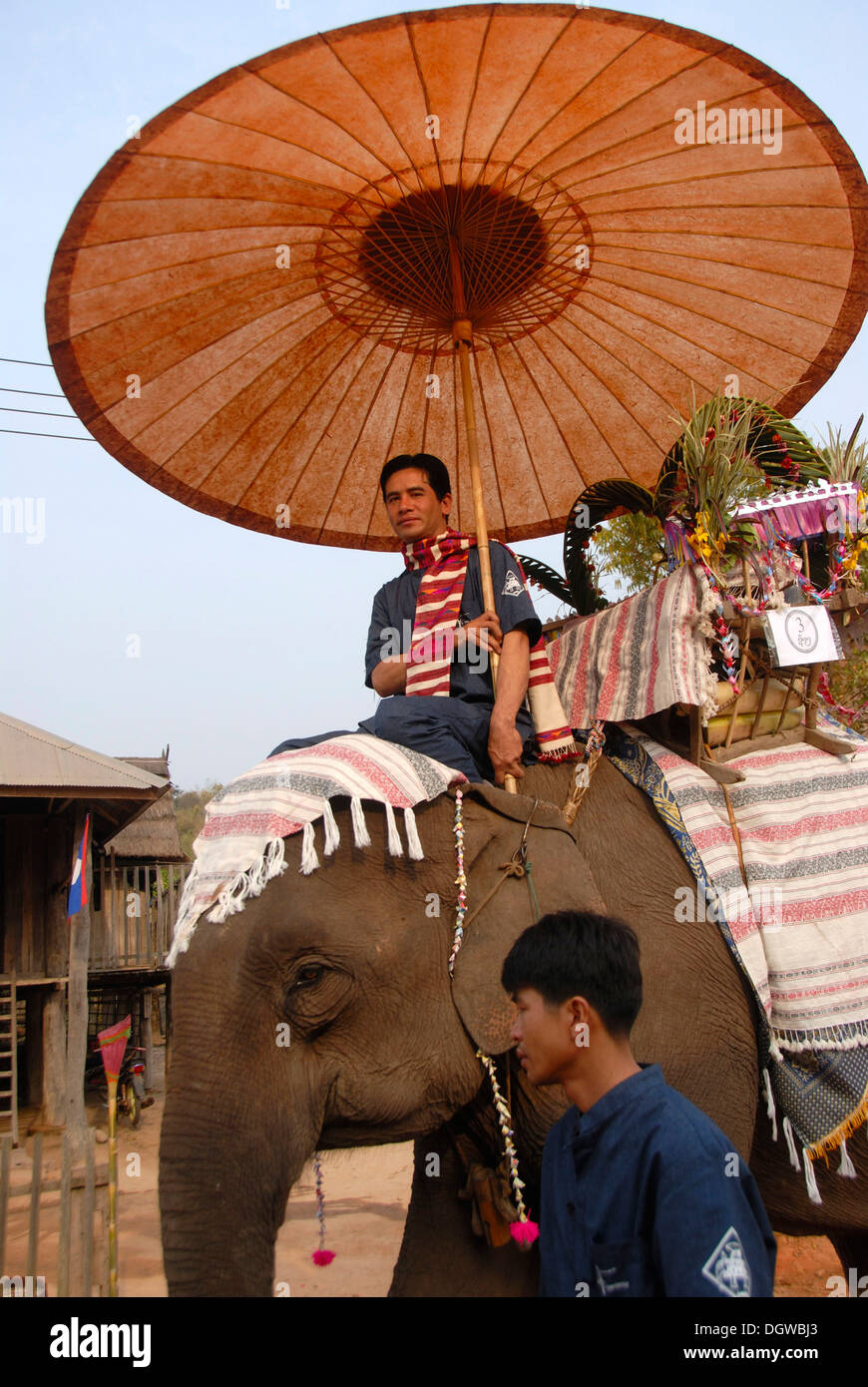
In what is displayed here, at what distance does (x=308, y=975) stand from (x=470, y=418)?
7.57 ft

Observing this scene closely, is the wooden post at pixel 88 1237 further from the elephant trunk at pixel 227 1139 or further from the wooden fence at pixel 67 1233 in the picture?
the elephant trunk at pixel 227 1139

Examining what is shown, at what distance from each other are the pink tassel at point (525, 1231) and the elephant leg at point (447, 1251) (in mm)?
439

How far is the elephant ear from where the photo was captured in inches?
103

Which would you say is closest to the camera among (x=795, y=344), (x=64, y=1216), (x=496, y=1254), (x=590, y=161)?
(x=496, y=1254)

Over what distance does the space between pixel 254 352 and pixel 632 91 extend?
5.48 feet

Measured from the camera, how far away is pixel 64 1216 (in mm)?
5781

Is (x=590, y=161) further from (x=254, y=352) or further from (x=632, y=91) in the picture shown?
(x=254, y=352)

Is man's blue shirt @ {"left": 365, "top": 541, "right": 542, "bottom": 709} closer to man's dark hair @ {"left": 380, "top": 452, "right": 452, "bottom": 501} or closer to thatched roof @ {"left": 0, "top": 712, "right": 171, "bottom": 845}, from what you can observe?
man's dark hair @ {"left": 380, "top": 452, "right": 452, "bottom": 501}

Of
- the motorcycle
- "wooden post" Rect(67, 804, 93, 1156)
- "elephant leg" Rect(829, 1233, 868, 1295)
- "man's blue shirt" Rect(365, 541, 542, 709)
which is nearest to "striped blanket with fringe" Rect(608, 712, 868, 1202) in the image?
"man's blue shirt" Rect(365, 541, 542, 709)

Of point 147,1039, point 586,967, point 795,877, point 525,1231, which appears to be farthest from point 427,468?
point 147,1039

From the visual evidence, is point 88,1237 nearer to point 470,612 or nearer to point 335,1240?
point 335,1240

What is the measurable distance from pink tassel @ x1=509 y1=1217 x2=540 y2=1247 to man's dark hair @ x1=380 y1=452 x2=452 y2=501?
2571mm

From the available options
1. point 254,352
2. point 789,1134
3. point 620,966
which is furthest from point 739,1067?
point 254,352

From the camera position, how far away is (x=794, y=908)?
3.28 m
